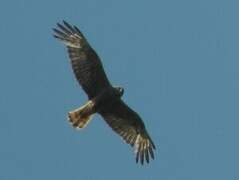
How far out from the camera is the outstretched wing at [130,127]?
3606 centimetres

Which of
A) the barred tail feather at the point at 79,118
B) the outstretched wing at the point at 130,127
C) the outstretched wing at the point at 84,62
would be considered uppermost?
the outstretched wing at the point at 84,62

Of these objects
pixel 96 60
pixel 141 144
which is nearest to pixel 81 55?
pixel 96 60

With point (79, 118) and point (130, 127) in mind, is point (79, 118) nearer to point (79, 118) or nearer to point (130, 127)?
point (79, 118)

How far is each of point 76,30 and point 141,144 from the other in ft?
11.2

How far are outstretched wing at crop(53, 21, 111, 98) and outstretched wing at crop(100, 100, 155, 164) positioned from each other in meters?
0.82

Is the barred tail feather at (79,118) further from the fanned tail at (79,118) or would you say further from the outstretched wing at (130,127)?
the outstretched wing at (130,127)

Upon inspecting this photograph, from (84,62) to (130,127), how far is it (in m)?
2.27

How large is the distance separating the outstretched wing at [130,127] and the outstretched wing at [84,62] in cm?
82

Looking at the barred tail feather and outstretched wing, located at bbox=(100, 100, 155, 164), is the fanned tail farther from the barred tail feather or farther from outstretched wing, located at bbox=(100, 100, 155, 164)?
outstretched wing, located at bbox=(100, 100, 155, 164)

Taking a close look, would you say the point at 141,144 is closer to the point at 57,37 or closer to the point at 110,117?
the point at 110,117

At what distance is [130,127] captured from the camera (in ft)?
120

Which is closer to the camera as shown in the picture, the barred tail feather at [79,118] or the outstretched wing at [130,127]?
the barred tail feather at [79,118]

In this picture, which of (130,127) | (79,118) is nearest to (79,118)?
(79,118)

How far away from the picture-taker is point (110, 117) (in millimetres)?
36156
